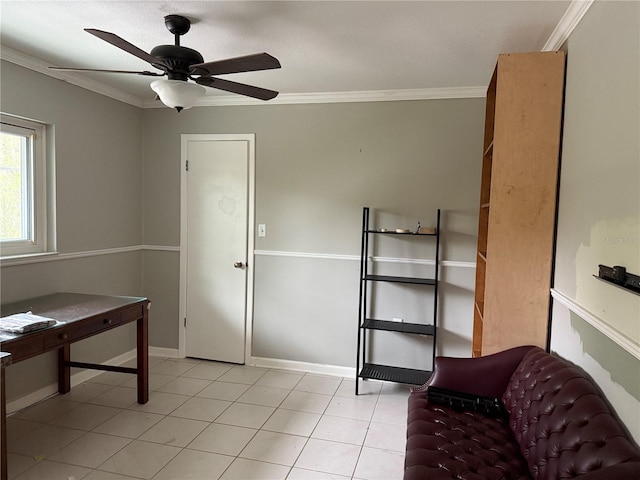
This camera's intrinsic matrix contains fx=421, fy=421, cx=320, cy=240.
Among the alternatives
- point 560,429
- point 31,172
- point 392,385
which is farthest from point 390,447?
point 31,172

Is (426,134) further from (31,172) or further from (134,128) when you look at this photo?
(31,172)

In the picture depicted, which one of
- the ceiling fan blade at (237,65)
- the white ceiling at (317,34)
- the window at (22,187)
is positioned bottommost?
the window at (22,187)

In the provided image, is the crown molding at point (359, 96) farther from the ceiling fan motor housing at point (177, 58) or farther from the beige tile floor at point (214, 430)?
the beige tile floor at point (214, 430)

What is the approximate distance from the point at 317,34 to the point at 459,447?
7.18 ft

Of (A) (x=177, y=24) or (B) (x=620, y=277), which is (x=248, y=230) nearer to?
(A) (x=177, y=24)

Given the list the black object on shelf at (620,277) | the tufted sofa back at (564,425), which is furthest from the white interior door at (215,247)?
the black object on shelf at (620,277)

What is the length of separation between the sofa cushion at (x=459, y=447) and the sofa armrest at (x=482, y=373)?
0.61 feet

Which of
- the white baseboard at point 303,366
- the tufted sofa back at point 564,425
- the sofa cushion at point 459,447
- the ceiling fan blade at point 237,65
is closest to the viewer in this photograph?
the tufted sofa back at point 564,425

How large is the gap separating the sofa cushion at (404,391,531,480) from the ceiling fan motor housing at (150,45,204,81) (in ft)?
6.62

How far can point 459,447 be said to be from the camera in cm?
175

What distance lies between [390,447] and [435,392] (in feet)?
1.93

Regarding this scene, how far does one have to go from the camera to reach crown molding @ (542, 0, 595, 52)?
6.25ft

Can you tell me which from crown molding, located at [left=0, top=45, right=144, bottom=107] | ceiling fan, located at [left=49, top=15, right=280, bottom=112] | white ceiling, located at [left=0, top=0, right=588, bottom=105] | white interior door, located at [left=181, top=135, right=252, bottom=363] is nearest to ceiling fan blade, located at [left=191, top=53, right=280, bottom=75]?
ceiling fan, located at [left=49, top=15, right=280, bottom=112]

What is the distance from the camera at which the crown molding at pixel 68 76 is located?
8.81 feet
